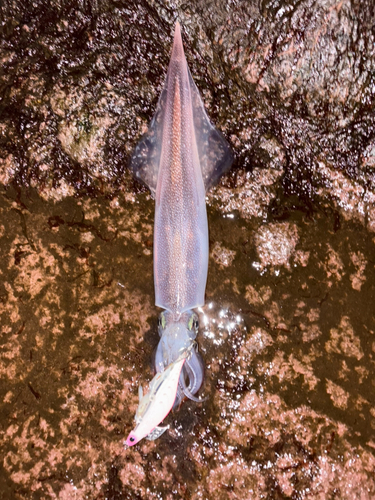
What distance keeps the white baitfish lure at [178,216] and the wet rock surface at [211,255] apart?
5.5 inches

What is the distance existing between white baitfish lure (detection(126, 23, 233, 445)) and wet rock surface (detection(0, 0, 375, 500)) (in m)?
0.14

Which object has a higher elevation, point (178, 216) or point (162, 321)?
point (178, 216)

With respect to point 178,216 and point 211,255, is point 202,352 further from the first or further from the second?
point 178,216

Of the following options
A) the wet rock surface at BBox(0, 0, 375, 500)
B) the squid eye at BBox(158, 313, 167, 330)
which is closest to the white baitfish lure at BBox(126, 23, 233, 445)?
the squid eye at BBox(158, 313, 167, 330)

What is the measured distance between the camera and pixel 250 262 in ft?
11.0

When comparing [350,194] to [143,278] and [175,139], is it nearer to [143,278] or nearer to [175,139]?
[175,139]

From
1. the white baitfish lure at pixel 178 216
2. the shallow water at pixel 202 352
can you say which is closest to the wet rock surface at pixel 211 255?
the shallow water at pixel 202 352

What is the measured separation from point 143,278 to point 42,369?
43.2 inches

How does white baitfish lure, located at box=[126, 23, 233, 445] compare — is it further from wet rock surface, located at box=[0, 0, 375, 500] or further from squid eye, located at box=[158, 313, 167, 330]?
wet rock surface, located at box=[0, 0, 375, 500]

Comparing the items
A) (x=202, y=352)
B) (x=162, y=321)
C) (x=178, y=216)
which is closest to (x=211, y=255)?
(x=178, y=216)

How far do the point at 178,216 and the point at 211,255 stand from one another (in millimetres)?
483

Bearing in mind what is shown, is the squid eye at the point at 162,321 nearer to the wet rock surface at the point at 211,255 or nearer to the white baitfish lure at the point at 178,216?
the white baitfish lure at the point at 178,216

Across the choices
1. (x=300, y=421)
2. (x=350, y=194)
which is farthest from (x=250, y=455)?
(x=350, y=194)

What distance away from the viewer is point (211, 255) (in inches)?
131
